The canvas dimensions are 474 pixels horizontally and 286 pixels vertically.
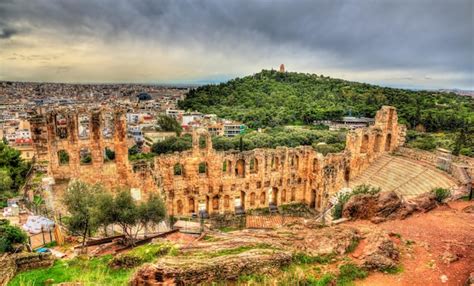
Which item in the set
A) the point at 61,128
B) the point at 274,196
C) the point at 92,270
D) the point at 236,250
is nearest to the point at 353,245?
the point at 236,250

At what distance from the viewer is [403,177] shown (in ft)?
91.8

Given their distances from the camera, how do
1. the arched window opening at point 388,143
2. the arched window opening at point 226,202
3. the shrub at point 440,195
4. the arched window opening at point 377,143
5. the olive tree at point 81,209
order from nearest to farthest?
the olive tree at point 81,209, the shrub at point 440,195, the arched window opening at point 226,202, the arched window opening at point 377,143, the arched window opening at point 388,143

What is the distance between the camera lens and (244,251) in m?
11.4

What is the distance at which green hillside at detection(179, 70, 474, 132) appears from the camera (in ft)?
243

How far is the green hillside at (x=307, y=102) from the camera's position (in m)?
74.0

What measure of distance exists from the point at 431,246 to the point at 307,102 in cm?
8745

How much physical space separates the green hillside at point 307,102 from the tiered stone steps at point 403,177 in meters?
46.3

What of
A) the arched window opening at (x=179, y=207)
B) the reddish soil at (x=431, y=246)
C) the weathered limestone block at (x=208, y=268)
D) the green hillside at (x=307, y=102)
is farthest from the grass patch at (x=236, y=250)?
the green hillside at (x=307, y=102)

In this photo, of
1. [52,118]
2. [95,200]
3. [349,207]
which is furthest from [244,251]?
[52,118]

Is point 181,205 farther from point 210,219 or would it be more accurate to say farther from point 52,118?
point 52,118

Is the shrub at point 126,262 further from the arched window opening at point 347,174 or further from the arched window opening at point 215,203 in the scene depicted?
the arched window opening at point 347,174

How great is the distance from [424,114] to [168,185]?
69.8 m

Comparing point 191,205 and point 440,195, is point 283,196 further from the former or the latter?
point 440,195

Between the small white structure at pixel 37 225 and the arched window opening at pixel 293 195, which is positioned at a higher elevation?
the small white structure at pixel 37 225
